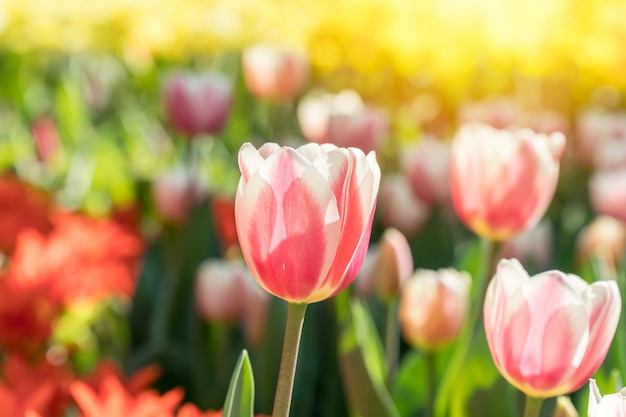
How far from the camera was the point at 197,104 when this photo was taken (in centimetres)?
150

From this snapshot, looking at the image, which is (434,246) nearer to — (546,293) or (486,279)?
(486,279)

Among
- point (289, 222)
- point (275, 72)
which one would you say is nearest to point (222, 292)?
point (289, 222)

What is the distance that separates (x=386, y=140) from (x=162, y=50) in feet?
4.44

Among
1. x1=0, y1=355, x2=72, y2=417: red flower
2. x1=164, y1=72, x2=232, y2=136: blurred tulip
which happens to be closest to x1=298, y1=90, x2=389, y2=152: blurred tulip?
x1=164, y1=72, x2=232, y2=136: blurred tulip

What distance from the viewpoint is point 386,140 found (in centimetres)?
198

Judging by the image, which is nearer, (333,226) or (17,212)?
(333,226)

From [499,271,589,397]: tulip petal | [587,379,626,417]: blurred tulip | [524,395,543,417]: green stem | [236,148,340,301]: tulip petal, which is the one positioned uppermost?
[236,148,340,301]: tulip petal

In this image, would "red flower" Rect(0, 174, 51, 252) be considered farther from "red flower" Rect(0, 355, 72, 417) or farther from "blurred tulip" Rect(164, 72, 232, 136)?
"red flower" Rect(0, 355, 72, 417)

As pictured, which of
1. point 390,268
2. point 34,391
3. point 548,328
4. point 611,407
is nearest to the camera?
point 611,407

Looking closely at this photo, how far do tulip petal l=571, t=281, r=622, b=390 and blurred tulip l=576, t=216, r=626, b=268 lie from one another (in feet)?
2.01

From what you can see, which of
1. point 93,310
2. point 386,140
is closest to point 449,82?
point 386,140

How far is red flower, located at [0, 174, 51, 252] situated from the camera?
138 cm

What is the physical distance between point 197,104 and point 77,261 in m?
0.51

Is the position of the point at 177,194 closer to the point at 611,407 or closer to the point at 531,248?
the point at 531,248
